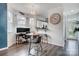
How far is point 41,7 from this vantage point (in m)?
2.03

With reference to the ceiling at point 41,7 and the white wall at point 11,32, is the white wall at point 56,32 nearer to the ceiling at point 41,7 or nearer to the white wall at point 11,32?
the ceiling at point 41,7

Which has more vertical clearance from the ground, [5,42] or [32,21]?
[32,21]

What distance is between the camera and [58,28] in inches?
79.0

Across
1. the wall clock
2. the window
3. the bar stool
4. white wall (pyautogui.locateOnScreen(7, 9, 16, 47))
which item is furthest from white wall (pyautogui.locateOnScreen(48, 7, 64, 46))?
white wall (pyautogui.locateOnScreen(7, 9, 16, 47))

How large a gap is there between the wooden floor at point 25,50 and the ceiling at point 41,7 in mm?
648

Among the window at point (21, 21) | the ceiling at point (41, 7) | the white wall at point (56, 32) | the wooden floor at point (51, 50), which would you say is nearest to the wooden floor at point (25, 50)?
the wooden floor at point (51, 50)

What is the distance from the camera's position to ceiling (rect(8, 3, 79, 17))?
200 centimetres

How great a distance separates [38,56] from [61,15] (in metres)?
0.95

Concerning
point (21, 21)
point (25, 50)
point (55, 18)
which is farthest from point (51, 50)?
point (21, 21)

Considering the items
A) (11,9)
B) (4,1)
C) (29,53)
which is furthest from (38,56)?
(4,1)

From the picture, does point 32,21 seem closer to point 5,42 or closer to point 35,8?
point 35,8

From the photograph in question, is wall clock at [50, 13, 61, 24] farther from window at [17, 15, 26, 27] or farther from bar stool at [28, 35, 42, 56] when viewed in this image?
window at [17, 15, 26, 27]

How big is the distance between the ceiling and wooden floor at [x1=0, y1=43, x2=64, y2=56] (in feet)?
2.13

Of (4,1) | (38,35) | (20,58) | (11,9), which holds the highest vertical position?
(4,1)
